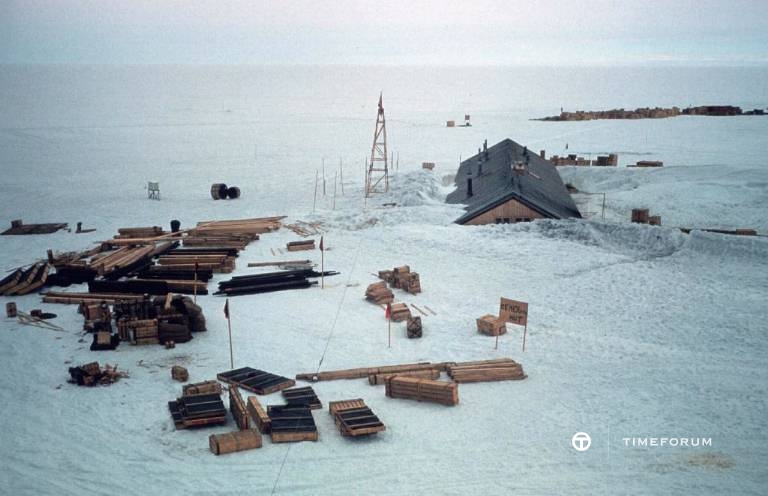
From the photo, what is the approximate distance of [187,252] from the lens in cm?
2595

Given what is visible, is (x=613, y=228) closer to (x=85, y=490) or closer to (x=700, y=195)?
(x=700, y=195)

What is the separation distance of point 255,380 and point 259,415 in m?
2.05

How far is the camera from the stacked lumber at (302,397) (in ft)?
45.6

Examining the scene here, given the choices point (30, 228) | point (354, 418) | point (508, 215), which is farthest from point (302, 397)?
point (30, 228)

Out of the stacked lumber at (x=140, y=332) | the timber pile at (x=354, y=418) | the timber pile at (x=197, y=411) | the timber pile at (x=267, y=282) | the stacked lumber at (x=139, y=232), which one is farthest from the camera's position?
the stacked lumber at (x=139, y=232)

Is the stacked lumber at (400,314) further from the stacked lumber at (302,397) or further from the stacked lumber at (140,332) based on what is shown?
the stacked lumber at (140,332)

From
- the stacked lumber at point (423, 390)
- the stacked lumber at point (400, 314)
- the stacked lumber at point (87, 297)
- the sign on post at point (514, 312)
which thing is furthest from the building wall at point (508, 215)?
the stacked lumber at point (423, 390)

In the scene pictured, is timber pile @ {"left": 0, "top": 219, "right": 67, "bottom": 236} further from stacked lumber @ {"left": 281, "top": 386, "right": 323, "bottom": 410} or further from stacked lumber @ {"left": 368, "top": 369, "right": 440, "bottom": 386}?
stacked lumber @ {"left": 368, "top": 369, "right": 440, "bottom": 386}

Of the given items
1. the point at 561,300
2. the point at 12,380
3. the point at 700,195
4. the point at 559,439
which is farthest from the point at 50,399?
the point at 700,195

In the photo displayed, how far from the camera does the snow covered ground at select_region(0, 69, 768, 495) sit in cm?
1180

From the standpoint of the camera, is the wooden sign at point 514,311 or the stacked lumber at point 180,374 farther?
the wooden sign at point 514,311

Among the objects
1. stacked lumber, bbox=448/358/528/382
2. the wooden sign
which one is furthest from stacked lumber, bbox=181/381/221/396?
the wooden sign

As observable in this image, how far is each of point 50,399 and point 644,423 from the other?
40.5 feet

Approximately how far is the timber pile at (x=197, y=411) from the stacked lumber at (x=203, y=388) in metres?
0.36
